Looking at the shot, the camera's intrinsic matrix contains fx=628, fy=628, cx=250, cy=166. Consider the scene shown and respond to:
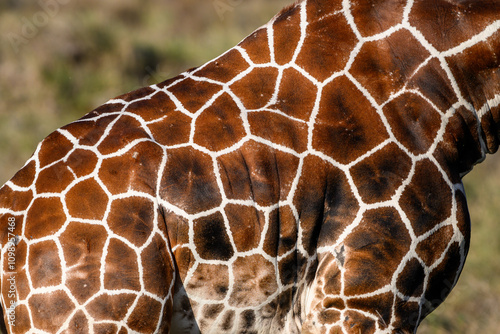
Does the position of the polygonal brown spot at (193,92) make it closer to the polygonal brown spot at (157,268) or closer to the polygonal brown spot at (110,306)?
the polygonal brown spot at (157,268)

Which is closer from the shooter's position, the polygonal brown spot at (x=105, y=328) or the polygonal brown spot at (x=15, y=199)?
the polygonal brown spot at (x=105, y=328)

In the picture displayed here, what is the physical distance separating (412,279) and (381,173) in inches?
23.3

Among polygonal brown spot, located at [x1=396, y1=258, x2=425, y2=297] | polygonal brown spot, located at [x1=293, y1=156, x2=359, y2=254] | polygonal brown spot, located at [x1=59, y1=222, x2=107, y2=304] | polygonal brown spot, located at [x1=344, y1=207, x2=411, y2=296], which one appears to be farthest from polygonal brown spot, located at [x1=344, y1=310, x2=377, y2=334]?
polygonal brown spot, located at [x1=59, y1=222, x2=107, y2=304]

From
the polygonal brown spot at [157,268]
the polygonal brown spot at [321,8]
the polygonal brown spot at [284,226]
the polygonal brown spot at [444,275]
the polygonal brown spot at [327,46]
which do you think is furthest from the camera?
the polygonal brown spot at [321,8]

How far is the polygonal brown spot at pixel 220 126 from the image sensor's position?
131 inches

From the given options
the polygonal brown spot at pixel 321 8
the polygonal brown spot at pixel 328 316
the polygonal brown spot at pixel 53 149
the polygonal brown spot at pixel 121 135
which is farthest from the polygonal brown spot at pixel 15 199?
the polygonal brown spot at pixel 321 8

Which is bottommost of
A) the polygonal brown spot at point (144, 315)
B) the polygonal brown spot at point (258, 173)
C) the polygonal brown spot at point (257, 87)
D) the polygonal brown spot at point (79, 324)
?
the polygonal brown spot at point (144, 315)

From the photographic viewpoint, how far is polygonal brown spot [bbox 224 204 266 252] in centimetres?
324

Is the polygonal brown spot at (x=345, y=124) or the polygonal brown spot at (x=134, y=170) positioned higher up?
the polygonal brown spot at (x=134, y=170)

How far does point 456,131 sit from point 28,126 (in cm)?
681

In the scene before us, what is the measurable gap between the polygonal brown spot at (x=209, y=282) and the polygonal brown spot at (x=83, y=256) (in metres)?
0.47

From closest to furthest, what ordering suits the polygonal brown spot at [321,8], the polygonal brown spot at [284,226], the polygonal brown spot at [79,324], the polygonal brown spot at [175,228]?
the polygonal brown spot at [79,324] → the polygonal brown spot at [175,228] → the polygonal brown spot at [284,226] → the polygonal brown spot at [321,8]

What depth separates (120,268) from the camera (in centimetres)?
300

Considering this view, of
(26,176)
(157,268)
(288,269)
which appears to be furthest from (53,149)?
(288,269)
